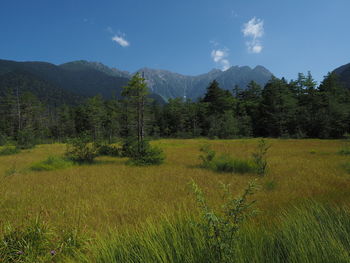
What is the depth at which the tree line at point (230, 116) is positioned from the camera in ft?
108

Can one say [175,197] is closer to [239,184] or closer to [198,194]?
[239,184]


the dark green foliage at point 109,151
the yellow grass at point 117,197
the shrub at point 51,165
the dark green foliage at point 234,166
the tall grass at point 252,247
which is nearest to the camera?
the tall grass at point 252,247

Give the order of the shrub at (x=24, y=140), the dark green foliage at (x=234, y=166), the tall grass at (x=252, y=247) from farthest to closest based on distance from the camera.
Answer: the shrub at (x=24, y=140) → the dark green foliage at (x=234, y=166) → the tall grass at (x=252, y=247)

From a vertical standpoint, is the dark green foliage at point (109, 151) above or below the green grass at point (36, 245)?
below

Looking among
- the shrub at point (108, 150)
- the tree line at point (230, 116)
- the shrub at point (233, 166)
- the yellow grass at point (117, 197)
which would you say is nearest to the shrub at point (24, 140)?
the tree line at point (230, 116)

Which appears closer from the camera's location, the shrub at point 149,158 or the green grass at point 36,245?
the green grass at point 36,245

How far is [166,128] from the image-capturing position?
56.8 m

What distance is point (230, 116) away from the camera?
38.6 meters

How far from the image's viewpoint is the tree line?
108 ft

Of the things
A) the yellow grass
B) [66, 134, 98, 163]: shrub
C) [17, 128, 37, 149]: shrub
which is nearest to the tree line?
[17, 128, 37, 149]: shrub

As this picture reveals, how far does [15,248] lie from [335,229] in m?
3.29

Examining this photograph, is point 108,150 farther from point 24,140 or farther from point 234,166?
point 24,140

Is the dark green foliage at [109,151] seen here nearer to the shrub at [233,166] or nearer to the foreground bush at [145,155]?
the foreground bush at [145,155]

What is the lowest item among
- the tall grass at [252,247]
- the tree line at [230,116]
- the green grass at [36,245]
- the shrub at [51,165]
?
the shrub at [51,165]
